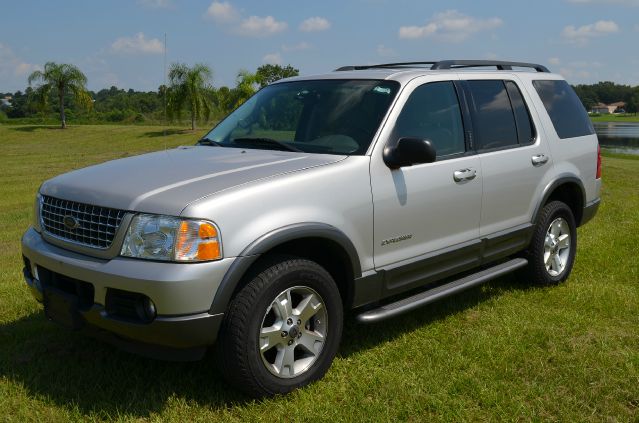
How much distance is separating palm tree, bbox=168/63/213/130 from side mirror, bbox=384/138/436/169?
35390 mm

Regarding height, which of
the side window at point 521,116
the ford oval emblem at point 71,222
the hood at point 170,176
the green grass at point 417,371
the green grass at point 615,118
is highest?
the side window at point 521,116

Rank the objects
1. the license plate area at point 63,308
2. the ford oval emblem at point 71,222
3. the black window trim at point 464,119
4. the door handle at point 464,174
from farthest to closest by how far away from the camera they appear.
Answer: the black window trim at point 464,119 < the door handle at point 464,174 < the ford oval emblem at point 71,222 < the license plate area at point 63,308

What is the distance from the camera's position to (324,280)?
369cm

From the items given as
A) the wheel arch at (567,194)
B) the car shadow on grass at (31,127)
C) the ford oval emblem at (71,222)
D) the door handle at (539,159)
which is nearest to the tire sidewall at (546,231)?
the wheel arch at (567,194)

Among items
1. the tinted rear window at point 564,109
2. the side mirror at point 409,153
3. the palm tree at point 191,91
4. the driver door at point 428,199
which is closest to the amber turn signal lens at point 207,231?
the driver door at point 428,199

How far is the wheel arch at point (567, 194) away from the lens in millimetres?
5424

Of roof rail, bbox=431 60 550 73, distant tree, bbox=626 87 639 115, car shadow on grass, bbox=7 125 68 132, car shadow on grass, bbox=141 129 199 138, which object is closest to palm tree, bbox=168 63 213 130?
car shadow on grass, bbox=141 129 199 138

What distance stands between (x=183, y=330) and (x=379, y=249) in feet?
4.58

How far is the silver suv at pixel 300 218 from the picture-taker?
3207mm

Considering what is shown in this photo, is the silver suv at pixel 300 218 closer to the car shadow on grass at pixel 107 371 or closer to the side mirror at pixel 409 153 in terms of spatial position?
the side mirror at pixel 409 153

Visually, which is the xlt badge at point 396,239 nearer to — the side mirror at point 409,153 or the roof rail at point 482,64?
the side mirror at point 409,153

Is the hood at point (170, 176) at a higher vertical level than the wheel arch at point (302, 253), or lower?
higher

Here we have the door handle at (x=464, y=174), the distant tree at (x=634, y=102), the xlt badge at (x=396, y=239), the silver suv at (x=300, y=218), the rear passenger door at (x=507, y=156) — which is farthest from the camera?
the distant tree at (x=634, y=102)

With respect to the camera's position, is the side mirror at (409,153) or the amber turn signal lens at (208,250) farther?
the side mirror at (409,153)
